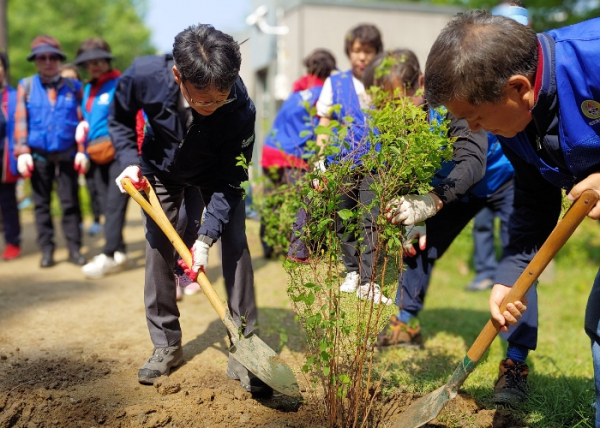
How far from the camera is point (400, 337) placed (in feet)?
13.5

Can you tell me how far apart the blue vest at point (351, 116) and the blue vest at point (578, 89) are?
835mm

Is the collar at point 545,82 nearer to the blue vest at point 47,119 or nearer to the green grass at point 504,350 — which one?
the green grass at point 504,350

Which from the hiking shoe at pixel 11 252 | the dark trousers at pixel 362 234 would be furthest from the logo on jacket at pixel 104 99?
the dark trousers at pixel 362 234

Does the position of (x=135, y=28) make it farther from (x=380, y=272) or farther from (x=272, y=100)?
(x=380, y=272)

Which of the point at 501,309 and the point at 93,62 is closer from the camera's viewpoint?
the point at 501,309

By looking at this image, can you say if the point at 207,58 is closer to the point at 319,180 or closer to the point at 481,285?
the point at 319,180

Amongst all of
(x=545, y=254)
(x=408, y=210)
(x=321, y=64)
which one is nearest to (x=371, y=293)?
(x=408, y=210)

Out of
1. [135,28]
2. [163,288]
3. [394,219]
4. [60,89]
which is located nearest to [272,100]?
[60,89]

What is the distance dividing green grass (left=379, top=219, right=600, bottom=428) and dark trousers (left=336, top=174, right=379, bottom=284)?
0.45 metres

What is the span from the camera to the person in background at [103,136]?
5.96m

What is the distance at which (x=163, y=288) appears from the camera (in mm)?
3301

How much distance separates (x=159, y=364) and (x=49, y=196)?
12.3ft

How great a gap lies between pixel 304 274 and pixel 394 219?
48 cm

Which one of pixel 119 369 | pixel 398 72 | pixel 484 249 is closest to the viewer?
pixel 119 369
